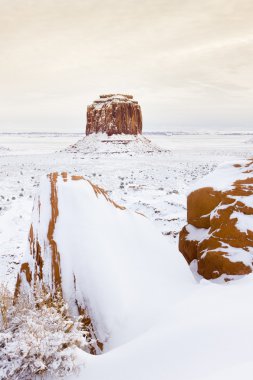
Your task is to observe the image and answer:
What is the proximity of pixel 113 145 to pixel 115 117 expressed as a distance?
72.3ft

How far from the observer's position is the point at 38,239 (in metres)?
5.51

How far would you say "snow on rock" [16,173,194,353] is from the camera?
441 centimetres

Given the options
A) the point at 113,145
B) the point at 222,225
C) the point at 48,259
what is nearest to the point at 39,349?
the point at 48,259

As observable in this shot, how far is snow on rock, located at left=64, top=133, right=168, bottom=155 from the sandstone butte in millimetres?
58808

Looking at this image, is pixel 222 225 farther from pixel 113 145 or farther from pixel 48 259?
pixel 113 145

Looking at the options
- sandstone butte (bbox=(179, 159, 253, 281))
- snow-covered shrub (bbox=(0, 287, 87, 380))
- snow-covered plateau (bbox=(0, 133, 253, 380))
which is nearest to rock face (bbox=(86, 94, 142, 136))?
sandstone butte (bbox=(179, 159, 253, 281))

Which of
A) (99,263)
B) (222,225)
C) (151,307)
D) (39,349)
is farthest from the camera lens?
(222,225)

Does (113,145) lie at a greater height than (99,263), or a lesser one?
greater

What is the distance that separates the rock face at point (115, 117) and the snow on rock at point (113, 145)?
129 inches

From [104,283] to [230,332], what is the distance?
6.58ft

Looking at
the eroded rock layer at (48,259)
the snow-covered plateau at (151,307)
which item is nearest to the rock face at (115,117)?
the eroded rock layer at (48,259)

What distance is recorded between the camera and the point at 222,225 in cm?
585

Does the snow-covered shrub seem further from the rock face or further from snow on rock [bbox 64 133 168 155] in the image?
the rock face

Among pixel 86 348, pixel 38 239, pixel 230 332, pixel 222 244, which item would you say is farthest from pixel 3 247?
pixel 230 332
